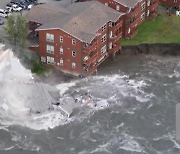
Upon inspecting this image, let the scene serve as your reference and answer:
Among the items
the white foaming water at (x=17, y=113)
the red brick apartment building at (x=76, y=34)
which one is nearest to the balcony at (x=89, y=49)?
the red brick apartment building at (x=76, y=34)

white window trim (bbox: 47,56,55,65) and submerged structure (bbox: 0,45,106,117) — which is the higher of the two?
white window trim (bbox: 47,56,55,65)

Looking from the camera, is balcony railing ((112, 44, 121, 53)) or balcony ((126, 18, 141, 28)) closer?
balcony railing ((112, 44, 121, 53))

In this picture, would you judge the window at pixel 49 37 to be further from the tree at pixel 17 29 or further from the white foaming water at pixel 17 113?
the white foaming water at pixel 17 113

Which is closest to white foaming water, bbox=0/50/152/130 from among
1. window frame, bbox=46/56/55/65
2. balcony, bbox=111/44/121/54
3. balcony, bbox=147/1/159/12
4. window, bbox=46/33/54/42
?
window frame, bbox=46/56/55/65

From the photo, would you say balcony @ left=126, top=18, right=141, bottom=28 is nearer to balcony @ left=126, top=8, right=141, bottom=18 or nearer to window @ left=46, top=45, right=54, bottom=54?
balcony @ left=126, top=8, right=141, bottom=18

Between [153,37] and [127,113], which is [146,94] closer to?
[127,113]

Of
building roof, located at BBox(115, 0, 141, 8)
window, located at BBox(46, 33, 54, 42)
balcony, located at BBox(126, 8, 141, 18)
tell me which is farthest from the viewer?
balcony, located at BBox(126, 8, 141, 18)

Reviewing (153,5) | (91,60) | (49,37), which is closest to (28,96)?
(49,37)
